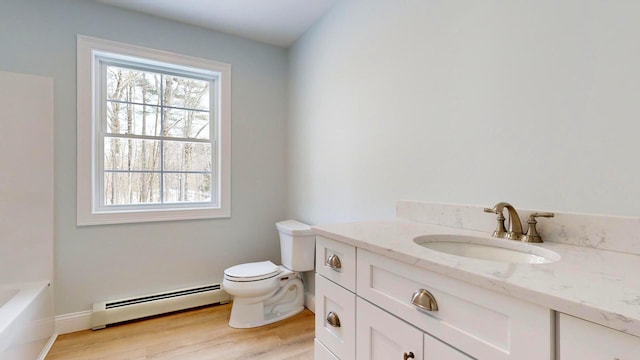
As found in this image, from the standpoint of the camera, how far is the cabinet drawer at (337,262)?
1131 millimetres

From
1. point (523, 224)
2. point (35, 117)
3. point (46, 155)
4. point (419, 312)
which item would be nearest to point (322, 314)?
point (419, 312)

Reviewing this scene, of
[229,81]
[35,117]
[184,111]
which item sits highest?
[229,81]

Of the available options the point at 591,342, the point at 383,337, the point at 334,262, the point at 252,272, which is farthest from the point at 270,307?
the point at 591,342

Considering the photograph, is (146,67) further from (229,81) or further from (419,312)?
(419,312)

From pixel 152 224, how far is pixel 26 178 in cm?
84

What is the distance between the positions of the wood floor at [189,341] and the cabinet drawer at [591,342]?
162 centimetres

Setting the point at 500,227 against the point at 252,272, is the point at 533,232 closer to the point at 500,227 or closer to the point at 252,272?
the point at 500,227

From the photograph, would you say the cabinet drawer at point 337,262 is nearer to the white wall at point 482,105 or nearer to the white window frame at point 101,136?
the white wall at point 482,105

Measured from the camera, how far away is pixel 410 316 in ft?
2.85

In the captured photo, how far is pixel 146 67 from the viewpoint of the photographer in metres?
2.52

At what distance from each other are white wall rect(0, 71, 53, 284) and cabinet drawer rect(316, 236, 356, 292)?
204cm

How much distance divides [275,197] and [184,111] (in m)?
1.14

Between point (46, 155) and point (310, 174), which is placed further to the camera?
point (310, 174)

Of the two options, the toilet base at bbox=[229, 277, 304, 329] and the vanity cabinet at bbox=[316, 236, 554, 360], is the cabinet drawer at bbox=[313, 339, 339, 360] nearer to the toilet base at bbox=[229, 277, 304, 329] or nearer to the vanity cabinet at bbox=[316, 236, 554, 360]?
the vanity cabinet at bbox=[316, 236, 554, 360]
